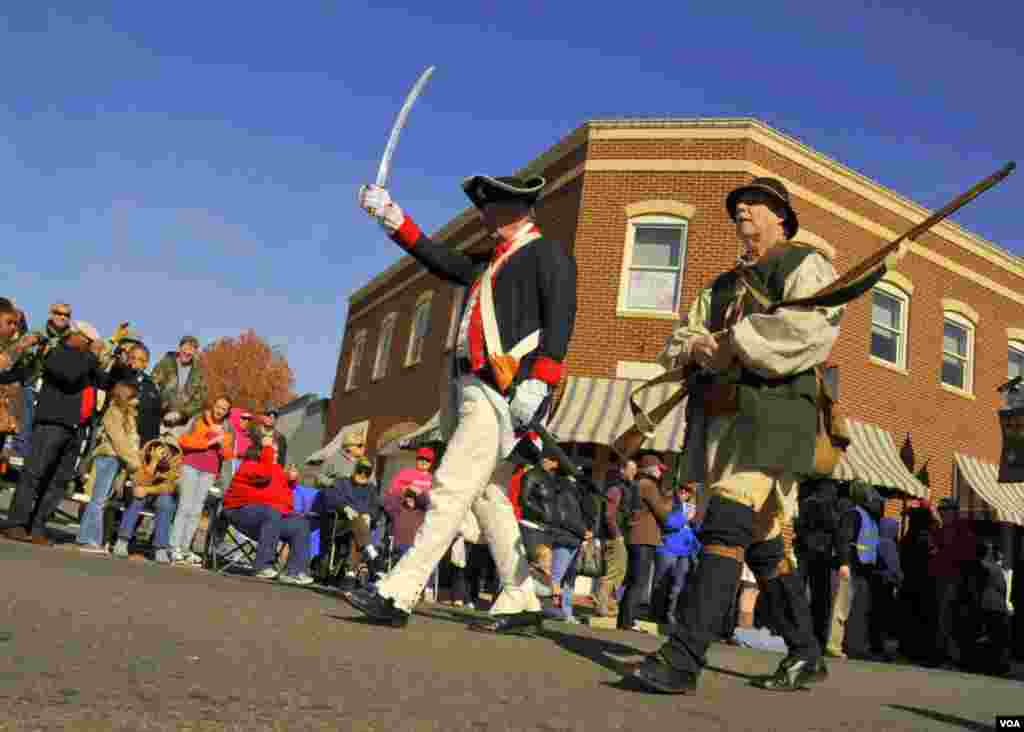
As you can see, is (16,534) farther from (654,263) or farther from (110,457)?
(654,263)

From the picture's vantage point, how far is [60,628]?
2.90 meters

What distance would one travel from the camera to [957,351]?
1948cm

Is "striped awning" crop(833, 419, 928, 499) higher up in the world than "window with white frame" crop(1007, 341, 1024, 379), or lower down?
lower down

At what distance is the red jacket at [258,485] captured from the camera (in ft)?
27.7

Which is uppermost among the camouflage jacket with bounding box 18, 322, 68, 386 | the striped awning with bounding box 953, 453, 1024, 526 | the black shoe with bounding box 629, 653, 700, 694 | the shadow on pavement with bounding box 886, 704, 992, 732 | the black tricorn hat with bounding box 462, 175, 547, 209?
the striped awning with bounding box 953, 453, 1024, 526

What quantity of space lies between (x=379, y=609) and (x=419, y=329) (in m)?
19.5

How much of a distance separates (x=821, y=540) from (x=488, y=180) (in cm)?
590

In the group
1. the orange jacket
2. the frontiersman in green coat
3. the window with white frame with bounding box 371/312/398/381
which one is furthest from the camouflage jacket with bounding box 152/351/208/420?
the window with white frame with bounding box 371/312/398/381

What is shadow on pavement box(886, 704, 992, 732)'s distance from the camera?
3581 mm

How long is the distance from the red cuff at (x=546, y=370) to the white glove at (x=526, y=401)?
0.04 metres

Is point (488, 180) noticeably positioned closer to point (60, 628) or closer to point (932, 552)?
point (60, 628)

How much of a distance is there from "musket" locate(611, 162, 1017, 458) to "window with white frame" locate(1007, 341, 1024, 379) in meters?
18.8

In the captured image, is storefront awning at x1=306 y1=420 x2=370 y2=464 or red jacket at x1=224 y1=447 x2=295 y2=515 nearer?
red jacket at x1=224 y1=447 x2=295 y2=515

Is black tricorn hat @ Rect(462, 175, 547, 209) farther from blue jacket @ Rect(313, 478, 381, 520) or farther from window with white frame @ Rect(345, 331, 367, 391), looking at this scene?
window with white frame @ Rect(345, 331, 367, 391)
